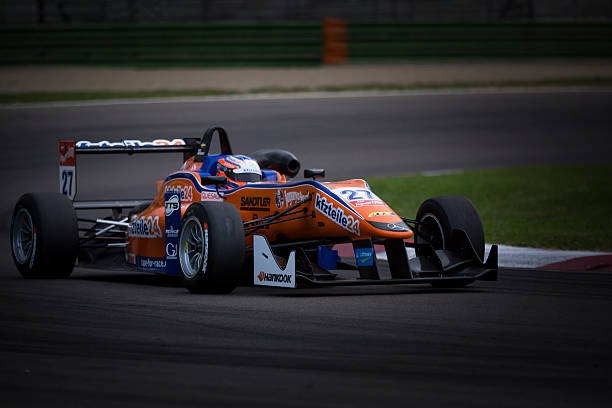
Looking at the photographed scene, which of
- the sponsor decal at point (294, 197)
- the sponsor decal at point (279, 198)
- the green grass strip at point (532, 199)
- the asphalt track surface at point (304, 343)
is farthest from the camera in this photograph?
the green grass strip at point (532, 199)

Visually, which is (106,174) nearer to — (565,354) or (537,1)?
(565,354)

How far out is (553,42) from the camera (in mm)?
31500

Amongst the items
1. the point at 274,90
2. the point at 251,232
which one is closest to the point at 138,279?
the point at 251,232

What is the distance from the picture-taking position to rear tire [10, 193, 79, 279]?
1084cm

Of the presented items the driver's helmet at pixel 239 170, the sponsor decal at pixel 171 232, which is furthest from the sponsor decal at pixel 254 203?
the sponsor decal at pixel 171 232

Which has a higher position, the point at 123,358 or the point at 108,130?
the point at 108,130

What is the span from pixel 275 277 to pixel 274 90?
19.6 metres

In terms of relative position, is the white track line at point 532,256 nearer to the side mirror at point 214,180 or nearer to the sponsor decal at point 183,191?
the side mirror at point 214,180

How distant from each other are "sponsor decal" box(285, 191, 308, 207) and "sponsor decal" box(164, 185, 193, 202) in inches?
55.3

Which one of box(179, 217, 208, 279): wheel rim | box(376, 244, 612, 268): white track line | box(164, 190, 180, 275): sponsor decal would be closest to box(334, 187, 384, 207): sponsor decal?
box(179, 217, 208, 279): wheel rim

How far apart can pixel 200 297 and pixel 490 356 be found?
3376 millimetres

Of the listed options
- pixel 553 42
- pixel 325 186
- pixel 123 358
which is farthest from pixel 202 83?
pixel 123 358

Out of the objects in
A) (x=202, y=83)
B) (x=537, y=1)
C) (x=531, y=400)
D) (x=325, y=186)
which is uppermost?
(x=537, y=1)

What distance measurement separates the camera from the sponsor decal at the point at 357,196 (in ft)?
30.5
